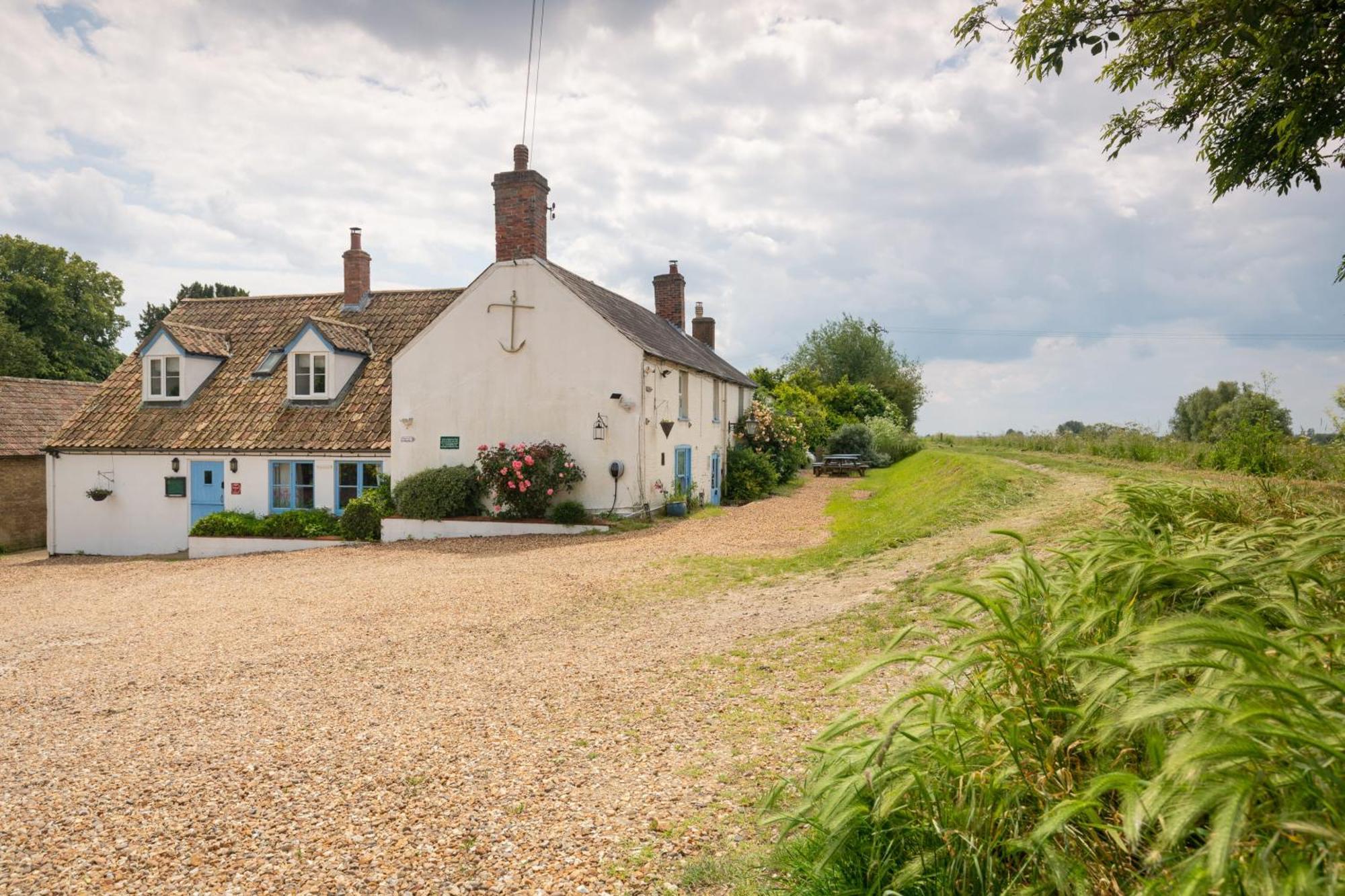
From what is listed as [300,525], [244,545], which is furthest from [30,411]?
[300,525]

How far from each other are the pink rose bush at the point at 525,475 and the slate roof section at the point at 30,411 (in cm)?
1674

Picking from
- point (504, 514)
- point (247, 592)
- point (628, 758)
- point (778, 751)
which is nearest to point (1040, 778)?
point (778, 751)

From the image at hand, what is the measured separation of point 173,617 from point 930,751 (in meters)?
10.9

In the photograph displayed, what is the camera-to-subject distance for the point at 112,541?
22.2 metres

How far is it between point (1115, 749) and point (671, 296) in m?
28.6

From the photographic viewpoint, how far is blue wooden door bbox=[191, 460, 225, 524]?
21375 mm

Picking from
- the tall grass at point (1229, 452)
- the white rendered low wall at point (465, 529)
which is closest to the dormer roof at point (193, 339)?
the white rendered low wall at point (465, 529)

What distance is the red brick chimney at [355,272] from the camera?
25094mm

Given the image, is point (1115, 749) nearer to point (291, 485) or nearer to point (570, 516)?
point (570, 516)

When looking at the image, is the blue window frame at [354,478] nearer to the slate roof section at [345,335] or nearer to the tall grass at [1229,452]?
the slate roof section at [345,335]

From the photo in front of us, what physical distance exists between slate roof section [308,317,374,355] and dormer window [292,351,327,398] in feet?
1.76

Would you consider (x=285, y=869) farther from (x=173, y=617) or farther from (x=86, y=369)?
(x=86, y=369)

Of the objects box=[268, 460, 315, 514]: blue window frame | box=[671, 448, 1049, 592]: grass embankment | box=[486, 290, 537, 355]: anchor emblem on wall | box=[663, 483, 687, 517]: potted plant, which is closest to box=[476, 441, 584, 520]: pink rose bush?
box=[486, 290, 537, 355]: anchor emblem on wall

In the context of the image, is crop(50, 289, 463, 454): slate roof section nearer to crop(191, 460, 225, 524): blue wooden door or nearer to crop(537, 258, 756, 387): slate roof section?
crop(191, 460, 225, 524): blue wooden door
